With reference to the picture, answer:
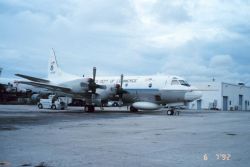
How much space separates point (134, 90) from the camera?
36.7 meters

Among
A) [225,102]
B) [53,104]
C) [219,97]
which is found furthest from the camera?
[225,102]

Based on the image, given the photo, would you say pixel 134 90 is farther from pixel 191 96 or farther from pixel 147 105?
pixel 191 96

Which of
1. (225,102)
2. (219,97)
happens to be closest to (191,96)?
(219,97)

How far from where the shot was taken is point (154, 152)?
918 centimetres

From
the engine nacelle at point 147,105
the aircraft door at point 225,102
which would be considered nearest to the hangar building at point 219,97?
the aircraft door at point 225,102

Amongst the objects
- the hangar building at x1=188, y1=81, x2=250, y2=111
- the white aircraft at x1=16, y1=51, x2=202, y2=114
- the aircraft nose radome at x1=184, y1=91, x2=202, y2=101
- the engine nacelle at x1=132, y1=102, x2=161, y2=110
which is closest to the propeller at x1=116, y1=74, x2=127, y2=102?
the white aircraft at x1=16, y1=51, x2=202, y2=114

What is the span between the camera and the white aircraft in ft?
110

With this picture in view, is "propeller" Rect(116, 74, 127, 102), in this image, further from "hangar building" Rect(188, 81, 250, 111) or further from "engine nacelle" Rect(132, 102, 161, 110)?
"hangar building" Rect(188, 81, 250, 111)

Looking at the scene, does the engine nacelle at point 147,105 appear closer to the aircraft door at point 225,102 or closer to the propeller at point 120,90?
the propeller at point 120,90

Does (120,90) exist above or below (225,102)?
below

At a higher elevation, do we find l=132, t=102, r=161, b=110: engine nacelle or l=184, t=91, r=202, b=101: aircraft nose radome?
l=184, t=91, r=202, b=101: aircraft nose radome

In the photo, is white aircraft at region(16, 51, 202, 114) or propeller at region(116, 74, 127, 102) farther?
propeller at region(116, 74, 127, 102)

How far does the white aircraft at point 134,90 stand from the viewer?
3353cm

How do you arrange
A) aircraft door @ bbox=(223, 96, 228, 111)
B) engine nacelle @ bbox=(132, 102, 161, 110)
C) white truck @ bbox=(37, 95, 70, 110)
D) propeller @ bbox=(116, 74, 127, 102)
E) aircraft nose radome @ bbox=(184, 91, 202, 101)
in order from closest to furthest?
aircraft nose radome @ bbox=(184, 91, 202, 101), engine nacelle @ bbox=(132, 102, 161, 110), propeller @ bbox=(116, 74, 127, 102), white truck @ bbox=(37, 95, 70, 110), aircraft door @ bbox=(223, 96, 228, 111)
